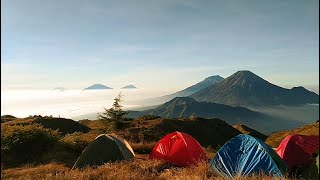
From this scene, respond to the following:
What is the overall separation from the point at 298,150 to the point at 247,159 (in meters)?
7.55

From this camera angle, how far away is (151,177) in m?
12.4

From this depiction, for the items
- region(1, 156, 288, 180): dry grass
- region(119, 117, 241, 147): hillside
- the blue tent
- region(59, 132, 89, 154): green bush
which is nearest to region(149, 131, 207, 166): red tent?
the blue tent

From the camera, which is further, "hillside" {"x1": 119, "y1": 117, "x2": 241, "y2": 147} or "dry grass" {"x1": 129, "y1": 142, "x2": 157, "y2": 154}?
"hillside" {"x1": 119, "y1": 117, "x2": 241, "y2": 147}

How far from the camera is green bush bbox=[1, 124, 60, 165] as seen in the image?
69.5 ft

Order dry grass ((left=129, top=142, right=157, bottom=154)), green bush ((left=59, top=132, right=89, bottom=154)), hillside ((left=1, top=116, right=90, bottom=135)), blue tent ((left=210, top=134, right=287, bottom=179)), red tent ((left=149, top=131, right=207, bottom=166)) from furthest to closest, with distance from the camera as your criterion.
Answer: hillside ((left=1, top=116, right=90, bottom=135)), dry grass ((left=129, top=142, right=157, bottom=154)), green bush ((left=59, top=132, right=89, bottom=154)), red tent ((left=149, top=131, right=207, bottom=166)), blue tent ((left=210, top=134, right=287, bottom=179))

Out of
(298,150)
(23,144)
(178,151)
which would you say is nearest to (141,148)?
(178,151)

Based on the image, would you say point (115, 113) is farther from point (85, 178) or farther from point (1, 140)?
point (85, 178)

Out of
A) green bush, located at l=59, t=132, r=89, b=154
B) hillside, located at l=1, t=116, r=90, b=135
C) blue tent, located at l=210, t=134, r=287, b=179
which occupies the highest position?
hillside, located at l=1, t=116, r=90, b=135

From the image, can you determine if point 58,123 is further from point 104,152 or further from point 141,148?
point 104,152

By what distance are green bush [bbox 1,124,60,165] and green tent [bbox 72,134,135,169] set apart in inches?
169

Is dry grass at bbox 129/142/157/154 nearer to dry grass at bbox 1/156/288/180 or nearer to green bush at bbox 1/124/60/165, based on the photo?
green bush at bbox 1/124/60/165

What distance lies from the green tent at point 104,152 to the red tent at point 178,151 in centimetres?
210

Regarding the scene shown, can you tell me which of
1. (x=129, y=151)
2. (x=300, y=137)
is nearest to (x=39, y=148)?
(x=129, y=151)

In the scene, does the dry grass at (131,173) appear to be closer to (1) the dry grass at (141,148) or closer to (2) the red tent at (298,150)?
(1) the dry grass at (141,148)
